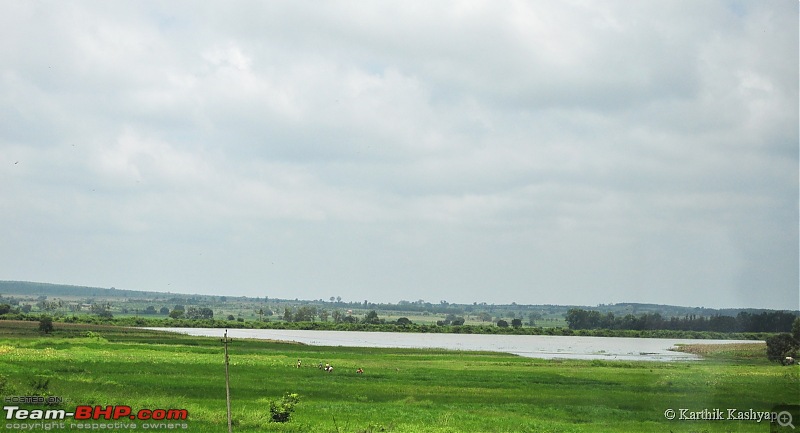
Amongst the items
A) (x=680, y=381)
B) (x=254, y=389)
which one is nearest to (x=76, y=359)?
(x=254, y=389)

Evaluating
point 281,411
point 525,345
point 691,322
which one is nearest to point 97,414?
point 281,411

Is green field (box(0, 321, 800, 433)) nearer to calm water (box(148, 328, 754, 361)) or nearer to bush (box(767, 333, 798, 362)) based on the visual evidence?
bush (box(767, 333, 798, 362))

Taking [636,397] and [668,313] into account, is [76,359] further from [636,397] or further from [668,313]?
[668,313]

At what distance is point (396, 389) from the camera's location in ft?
160

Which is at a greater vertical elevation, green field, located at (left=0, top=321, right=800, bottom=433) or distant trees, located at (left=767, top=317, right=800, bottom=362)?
distant trees, located at (left=767, top=317, right=800, bottom=362)

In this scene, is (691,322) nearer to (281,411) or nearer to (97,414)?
(281,411)

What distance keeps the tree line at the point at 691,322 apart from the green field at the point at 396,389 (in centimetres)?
448

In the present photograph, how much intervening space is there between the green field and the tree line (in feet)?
14.7

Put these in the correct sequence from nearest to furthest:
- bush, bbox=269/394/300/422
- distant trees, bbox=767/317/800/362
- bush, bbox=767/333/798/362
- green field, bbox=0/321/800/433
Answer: bush, bbox=269/394/300/422 < green field, bbox=0/321/800/433 < distant trees, bbox=767/317/800/362 < bush, bbox=767/333/798/362

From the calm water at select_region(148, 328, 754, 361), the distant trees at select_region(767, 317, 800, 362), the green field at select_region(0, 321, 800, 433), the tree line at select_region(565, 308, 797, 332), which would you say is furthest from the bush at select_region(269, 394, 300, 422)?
the calm water at select_region(148, 328, 754, 361)

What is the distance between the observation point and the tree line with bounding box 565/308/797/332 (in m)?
72.3

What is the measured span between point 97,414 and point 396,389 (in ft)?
71.4

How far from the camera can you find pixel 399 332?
572 feet

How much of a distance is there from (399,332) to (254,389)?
13055 cm
